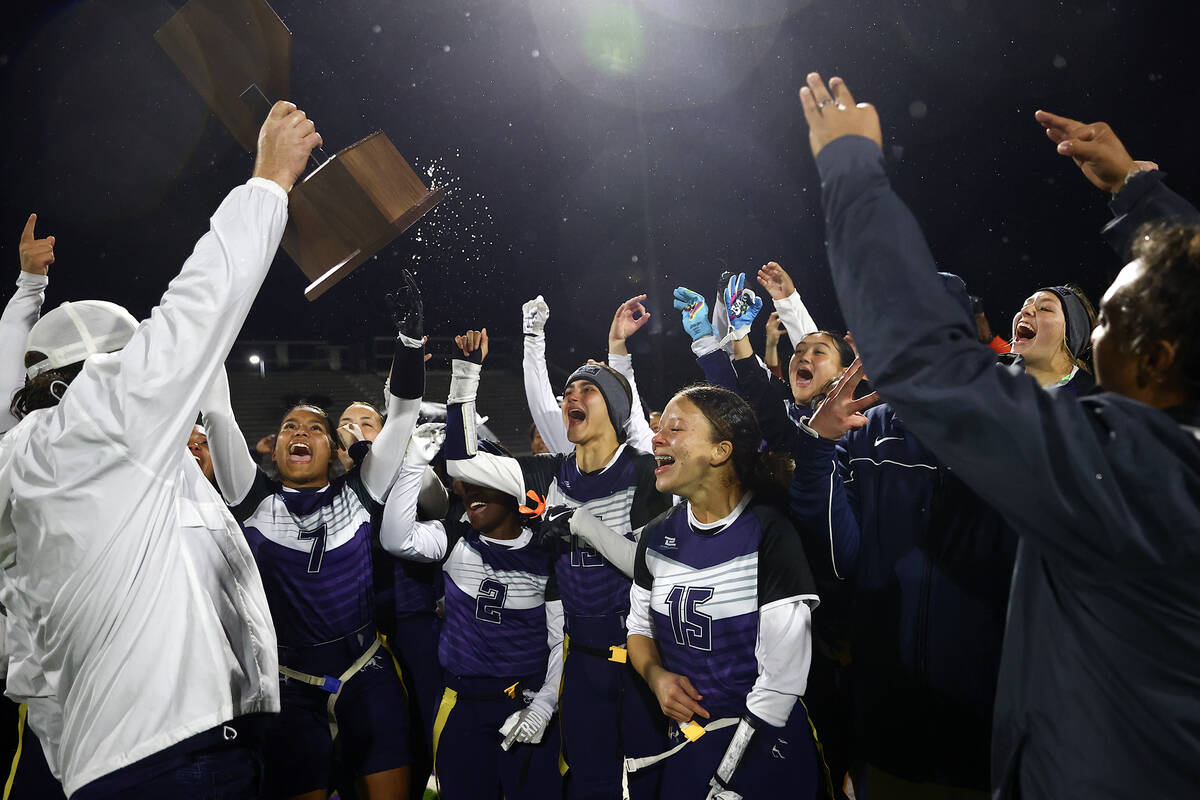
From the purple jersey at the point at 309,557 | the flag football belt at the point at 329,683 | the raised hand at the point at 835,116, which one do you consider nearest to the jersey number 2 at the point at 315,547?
the purple jersey at the point at 309,557

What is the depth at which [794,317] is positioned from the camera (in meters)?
4.37

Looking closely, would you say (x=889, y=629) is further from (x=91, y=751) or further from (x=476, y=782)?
(x=91, y=751)

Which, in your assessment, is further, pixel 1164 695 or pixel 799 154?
pixel 799 154

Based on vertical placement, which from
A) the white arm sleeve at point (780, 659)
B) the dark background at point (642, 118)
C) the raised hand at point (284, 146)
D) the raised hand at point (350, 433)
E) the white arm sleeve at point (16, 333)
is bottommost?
the white arm sleeve at point (780, 659)

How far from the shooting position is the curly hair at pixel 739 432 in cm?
282

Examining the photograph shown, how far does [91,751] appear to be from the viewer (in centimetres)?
161

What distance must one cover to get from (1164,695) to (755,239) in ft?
43.7

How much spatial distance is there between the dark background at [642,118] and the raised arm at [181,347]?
9.00m

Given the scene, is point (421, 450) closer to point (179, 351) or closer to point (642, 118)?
point (179, 351)

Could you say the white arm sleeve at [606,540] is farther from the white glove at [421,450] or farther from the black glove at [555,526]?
the white glove at [421,450]

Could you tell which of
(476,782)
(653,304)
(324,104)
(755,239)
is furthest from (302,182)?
(653,304)

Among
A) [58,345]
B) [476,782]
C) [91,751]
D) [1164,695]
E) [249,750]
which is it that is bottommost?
[476,782]

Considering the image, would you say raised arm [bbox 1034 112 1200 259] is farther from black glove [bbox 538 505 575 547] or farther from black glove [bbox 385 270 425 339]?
black glove [bbox 385 270 425 339]

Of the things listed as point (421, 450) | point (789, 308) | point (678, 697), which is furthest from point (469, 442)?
point (789, 308)
